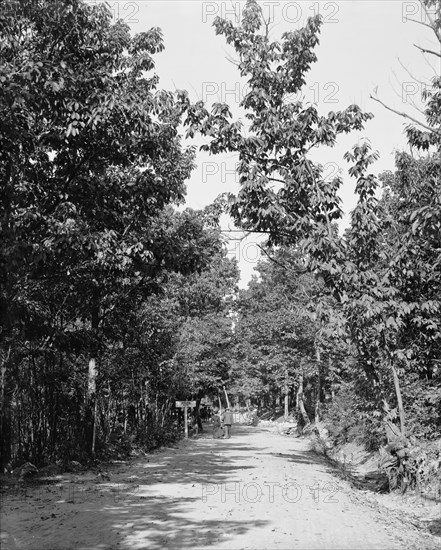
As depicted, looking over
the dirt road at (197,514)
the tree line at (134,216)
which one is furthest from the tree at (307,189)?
the dirt road at (197,514)

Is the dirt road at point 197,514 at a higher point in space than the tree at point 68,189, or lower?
lower

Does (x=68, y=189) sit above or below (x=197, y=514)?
above

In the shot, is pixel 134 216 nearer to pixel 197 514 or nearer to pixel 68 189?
pixel 68 189

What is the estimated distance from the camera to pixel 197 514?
8.53m

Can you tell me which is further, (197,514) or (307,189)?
(307,189)

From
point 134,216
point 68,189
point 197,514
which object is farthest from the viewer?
point 134,216

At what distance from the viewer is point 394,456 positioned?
39.0 ft

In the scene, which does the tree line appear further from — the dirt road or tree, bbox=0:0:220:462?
the dirt road

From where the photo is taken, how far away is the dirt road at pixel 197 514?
6934mm

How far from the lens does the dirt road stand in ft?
22.7

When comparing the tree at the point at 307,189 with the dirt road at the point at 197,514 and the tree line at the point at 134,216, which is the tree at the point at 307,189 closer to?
the tree line at the point at 134,216

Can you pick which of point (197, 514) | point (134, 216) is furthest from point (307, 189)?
point (197, 514)

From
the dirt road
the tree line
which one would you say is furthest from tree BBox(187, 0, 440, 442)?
the dirt road

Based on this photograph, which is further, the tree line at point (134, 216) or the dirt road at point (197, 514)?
the tree line at point (134, 216)
